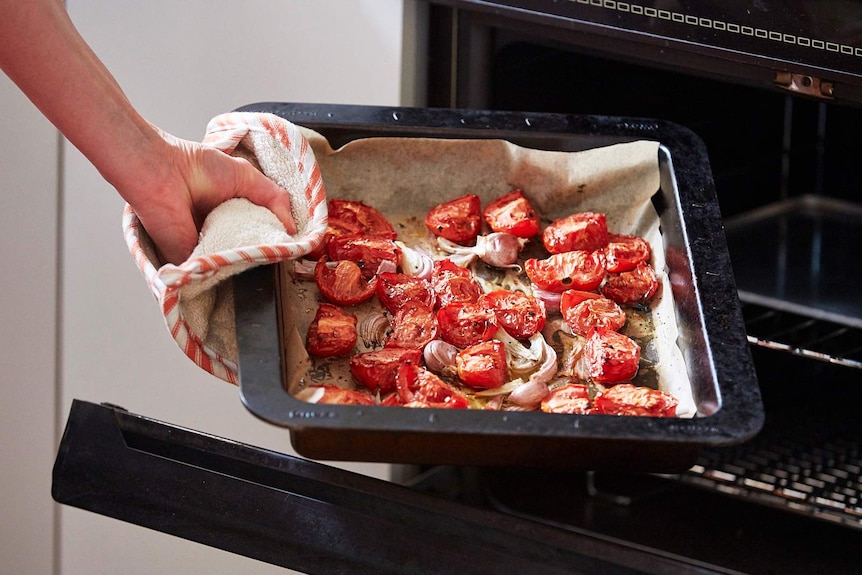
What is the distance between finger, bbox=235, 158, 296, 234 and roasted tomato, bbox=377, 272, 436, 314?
0.11m

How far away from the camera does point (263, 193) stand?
0.98 meters

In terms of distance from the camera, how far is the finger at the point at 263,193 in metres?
0.97

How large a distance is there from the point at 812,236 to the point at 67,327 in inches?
48.3

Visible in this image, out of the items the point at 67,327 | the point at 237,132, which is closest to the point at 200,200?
the point at 237,132

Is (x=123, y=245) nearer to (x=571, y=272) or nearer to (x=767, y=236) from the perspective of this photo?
(x=571, y=272)

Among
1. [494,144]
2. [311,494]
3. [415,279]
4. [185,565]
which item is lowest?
[185,565]

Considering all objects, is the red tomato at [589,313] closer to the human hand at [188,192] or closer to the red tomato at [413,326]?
the red tomato at [413,326]

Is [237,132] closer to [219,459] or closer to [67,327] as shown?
[219,459]

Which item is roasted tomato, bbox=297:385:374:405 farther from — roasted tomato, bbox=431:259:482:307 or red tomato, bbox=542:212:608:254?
red tomato, bbox=542:212:608:254

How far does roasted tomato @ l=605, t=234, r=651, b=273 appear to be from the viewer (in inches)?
40.4

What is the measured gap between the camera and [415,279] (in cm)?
103

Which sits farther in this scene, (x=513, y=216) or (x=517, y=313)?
(x=513, y=216)

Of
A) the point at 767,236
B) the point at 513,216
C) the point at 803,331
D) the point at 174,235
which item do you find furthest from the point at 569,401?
the point at 767,236

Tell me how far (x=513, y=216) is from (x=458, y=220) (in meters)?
0.06
